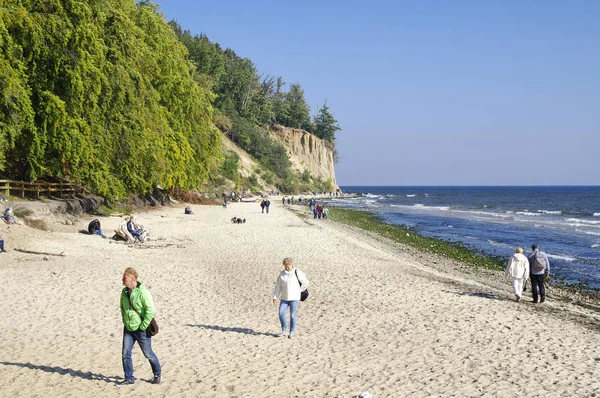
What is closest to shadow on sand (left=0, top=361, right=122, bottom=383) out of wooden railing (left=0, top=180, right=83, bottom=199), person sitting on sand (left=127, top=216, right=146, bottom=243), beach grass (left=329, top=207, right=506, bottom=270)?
person sitting on sand (left=127, top=216, right=146, bottom=243)

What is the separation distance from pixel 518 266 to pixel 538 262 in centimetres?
60

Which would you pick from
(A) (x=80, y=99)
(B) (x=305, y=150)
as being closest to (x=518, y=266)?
(A) (x=80, y=99)

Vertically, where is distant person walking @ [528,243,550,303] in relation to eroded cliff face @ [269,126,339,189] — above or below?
below

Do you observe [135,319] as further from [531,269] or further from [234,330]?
[531,269]

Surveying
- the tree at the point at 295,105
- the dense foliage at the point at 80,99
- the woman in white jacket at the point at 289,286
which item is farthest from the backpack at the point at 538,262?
the tree at the point at 295,105

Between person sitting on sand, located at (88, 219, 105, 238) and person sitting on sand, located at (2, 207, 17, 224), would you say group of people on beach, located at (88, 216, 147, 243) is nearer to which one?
person sitting on sand, located at (88, 219, 105, 238)

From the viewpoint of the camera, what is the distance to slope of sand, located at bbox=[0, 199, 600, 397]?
8.40 meters

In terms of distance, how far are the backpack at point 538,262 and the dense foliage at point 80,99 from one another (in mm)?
20703

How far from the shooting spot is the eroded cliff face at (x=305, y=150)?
5054 inches

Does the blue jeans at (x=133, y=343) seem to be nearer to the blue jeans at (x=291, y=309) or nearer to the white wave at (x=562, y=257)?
the blue jeans at (x=291, y=309)

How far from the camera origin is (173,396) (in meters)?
7.78

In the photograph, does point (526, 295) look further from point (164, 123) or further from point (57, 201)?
point (164, 123)

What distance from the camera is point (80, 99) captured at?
25.4 m

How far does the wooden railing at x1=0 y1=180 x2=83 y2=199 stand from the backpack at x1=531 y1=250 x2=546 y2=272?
22399 millimetres
